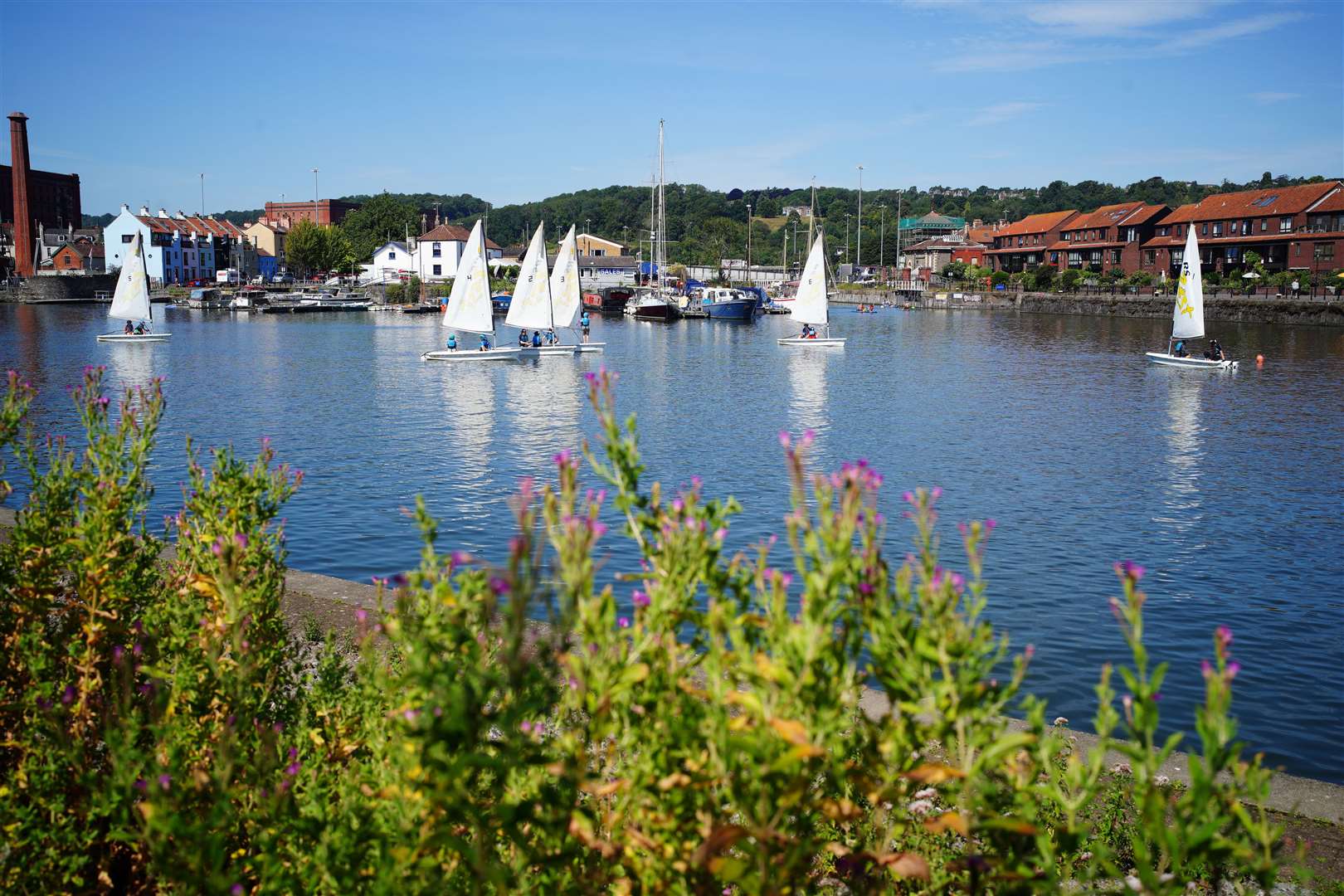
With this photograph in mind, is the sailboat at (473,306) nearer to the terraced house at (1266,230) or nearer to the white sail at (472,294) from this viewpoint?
the white sail at (472,294)

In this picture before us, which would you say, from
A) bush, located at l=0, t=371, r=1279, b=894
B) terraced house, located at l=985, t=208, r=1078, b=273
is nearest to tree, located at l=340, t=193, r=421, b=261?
terraced house, located at l=985, t=208, r=1078, b=273

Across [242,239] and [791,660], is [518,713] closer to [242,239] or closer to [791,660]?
[791,660]

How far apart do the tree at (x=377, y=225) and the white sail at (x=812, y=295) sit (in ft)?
409

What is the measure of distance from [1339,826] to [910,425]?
28881 millimetres

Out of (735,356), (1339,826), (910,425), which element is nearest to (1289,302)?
(735,356)

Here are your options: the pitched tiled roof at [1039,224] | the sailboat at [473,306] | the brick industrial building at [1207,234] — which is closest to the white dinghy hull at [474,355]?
the sailboat at [473,306]

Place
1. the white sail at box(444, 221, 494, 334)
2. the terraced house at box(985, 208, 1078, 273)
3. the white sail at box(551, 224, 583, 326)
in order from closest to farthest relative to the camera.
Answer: the white sail at box(444, 221, 494, 334)
the white sail at box(551, 224, 583, 326)
the terraced house at box(985, 208, 1078, 273)

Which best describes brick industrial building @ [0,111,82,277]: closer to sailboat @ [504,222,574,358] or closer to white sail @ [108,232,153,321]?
white sail @ [108,232,153,321]

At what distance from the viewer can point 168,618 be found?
261 inches

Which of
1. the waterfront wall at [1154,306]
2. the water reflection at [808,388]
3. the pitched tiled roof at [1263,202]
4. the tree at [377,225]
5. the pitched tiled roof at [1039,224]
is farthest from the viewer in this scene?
the tree at [377,225]

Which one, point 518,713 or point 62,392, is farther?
point 62,392

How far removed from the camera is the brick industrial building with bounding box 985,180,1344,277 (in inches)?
4043

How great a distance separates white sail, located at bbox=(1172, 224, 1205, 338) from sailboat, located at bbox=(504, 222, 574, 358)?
3183cm

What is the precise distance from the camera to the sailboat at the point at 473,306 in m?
55.6
